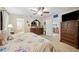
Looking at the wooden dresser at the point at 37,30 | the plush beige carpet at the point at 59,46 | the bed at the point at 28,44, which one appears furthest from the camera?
the wooden dresser at the point at 37,30

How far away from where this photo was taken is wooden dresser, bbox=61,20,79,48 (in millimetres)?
2348

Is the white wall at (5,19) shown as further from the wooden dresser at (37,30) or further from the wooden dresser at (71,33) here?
the wooden dresser at (71,33)

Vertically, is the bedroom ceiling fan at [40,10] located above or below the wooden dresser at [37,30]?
above

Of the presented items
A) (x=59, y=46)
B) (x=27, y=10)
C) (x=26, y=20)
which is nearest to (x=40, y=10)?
(x=27, y=10)

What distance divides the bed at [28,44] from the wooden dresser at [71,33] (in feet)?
1.64

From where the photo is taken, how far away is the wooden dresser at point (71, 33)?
2.35 meters

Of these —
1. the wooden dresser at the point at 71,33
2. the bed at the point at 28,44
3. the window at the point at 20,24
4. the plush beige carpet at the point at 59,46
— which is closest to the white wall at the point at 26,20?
the window at the point at 20,24

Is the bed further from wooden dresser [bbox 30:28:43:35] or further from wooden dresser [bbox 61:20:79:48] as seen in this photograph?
wooden dresser [bbox 61:20:79:48]

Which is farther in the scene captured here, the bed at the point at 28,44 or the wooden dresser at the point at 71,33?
the wooden dresser at the point at 71,33

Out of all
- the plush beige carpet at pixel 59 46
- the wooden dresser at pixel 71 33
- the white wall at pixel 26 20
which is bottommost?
the plush beige carpet at pixel 59 46

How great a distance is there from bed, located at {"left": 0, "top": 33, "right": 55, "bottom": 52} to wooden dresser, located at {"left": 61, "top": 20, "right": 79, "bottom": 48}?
1.64 feet

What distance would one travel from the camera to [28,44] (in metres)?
2.18
